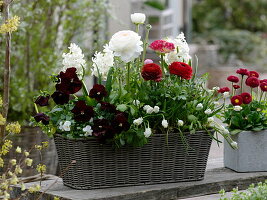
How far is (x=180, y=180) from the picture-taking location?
369 centimetres

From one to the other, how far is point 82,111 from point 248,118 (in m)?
1.08

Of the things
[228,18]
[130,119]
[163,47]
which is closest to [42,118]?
[130,119]

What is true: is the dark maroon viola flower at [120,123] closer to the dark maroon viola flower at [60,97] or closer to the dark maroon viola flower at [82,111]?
the dark maroon viola flower at [82,111]

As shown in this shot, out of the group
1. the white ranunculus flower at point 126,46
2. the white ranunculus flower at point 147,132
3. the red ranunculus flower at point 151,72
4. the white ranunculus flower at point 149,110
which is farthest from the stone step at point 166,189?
the white ranunculus flower at point 126,46

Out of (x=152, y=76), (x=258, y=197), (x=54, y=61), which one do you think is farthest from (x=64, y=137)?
(x=54, y=61)

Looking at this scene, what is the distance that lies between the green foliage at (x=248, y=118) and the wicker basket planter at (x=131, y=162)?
0.30 metres

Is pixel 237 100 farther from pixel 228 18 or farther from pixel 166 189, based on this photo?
pixel 228 18

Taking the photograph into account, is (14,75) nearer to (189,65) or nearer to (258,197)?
(189,65)

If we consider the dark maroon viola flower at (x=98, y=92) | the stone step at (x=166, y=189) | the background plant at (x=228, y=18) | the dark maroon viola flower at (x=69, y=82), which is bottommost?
the stone step at (x=166, y=189)

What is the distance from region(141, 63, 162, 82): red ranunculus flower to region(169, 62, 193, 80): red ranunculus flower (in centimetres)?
11

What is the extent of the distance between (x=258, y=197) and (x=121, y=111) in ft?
2.76

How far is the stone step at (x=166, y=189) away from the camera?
3.39 meters

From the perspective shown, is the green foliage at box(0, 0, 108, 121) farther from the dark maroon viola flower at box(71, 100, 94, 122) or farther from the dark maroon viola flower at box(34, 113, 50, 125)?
the dark maroon viola flower at box(71, 100, 94, 122)

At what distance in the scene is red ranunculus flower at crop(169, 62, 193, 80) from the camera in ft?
11.6
